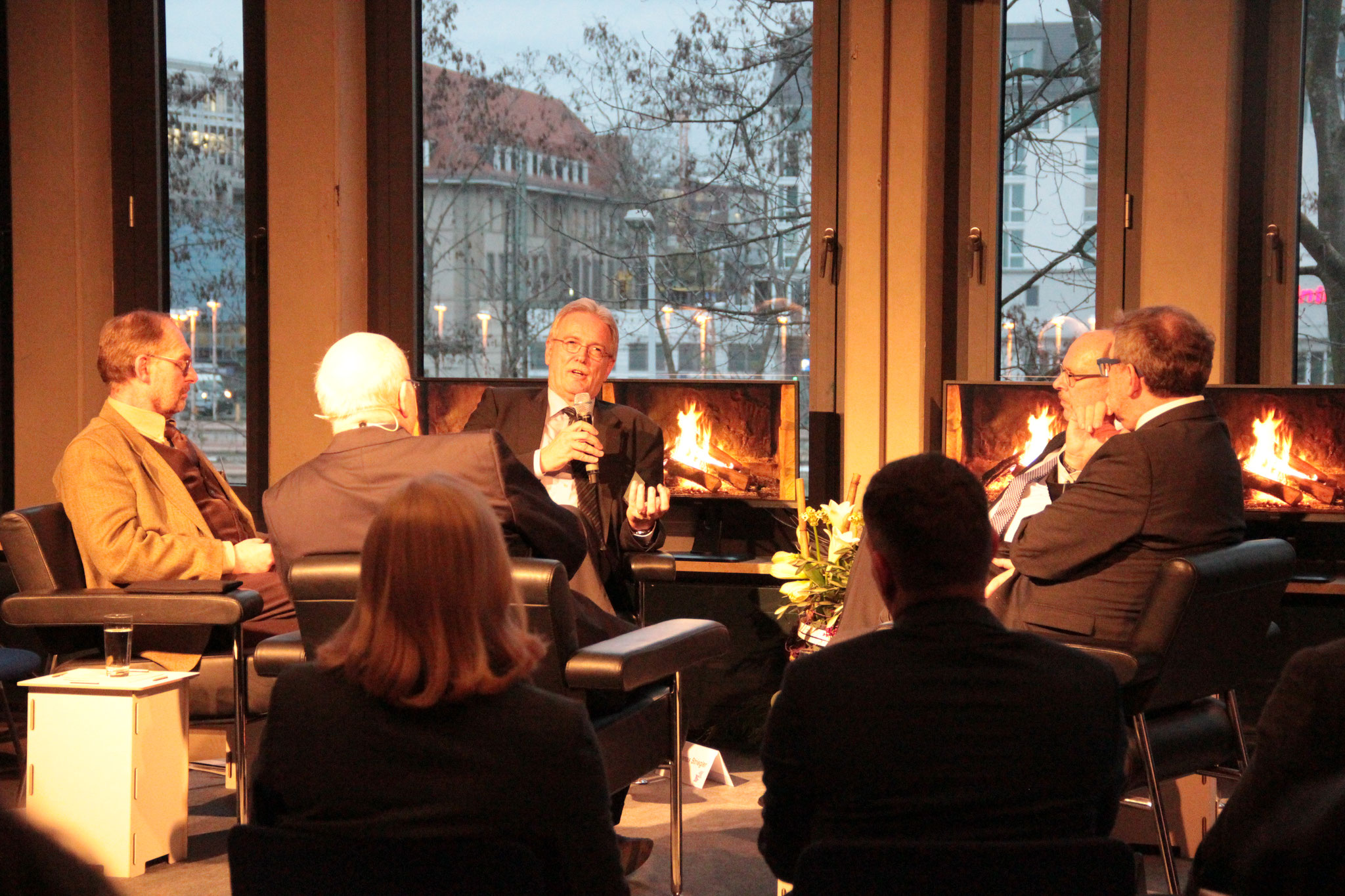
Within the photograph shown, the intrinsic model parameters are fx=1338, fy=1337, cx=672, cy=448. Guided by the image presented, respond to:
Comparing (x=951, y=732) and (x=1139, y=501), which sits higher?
(x=1139, y=501)

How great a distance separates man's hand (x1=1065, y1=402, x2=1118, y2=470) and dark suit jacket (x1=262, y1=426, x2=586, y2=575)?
5.06 ft

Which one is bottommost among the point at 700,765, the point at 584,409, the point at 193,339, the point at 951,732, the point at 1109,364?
the point at 700,765

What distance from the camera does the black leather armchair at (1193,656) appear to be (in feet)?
8.60

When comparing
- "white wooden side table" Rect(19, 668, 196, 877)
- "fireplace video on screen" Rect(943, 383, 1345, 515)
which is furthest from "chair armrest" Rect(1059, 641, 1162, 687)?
"white wooden side table" Rect(19, 668, 196, 877)

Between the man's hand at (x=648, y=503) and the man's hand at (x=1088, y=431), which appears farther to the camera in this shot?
the man's hand at (x=648, y=503)

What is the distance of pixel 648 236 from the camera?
198 inches

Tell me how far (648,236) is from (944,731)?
3670 mm

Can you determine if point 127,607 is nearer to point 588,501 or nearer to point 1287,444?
point 588,501

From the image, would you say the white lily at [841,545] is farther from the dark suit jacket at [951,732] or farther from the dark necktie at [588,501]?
the dark suit jacket at [951,732]

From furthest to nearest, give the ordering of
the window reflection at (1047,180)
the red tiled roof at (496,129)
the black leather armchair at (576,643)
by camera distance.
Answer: the red tiled roof at (496,129)
the window reflection at (1047,180)
the black leather armchair at (576,643)

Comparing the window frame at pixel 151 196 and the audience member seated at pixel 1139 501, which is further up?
the window frame at pixel 151 196

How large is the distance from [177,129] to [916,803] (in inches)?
183

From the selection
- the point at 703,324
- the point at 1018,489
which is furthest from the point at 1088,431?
the point at 703,324

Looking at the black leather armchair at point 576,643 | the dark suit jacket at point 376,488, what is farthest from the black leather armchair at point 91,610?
the black leather armchair at point 576,643
